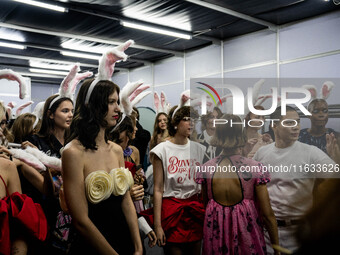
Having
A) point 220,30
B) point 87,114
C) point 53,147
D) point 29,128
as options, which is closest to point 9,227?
point 87,114

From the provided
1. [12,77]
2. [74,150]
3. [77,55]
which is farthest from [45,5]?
[74,150]

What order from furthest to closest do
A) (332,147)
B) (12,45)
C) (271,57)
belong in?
(12,45)
(271,57)
(332,147)

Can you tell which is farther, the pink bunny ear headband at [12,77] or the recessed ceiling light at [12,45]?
the recessed ceiling light at [12,45]

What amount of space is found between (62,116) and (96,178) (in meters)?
1.10

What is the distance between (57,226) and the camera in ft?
6.68

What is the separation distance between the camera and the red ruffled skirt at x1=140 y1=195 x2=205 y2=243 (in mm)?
2324

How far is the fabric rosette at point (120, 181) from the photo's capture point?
5.68 feet

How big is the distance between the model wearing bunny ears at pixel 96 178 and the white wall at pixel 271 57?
3427mm

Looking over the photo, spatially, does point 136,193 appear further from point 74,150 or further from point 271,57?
point 271,57

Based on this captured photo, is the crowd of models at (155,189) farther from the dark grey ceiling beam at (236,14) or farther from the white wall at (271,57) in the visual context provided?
the dark grey ceiling beam at (236,14)

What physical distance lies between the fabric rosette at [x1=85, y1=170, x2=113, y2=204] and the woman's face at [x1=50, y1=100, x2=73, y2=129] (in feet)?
3.47

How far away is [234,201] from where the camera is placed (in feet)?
6.37

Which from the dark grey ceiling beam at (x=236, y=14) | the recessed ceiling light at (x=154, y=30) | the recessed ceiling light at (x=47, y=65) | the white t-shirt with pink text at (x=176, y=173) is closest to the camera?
the white t-shirt with pink text at (x=176, y=173)

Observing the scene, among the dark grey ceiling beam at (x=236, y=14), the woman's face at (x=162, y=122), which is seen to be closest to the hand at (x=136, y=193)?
the woman's face at (x=162, y=122)
